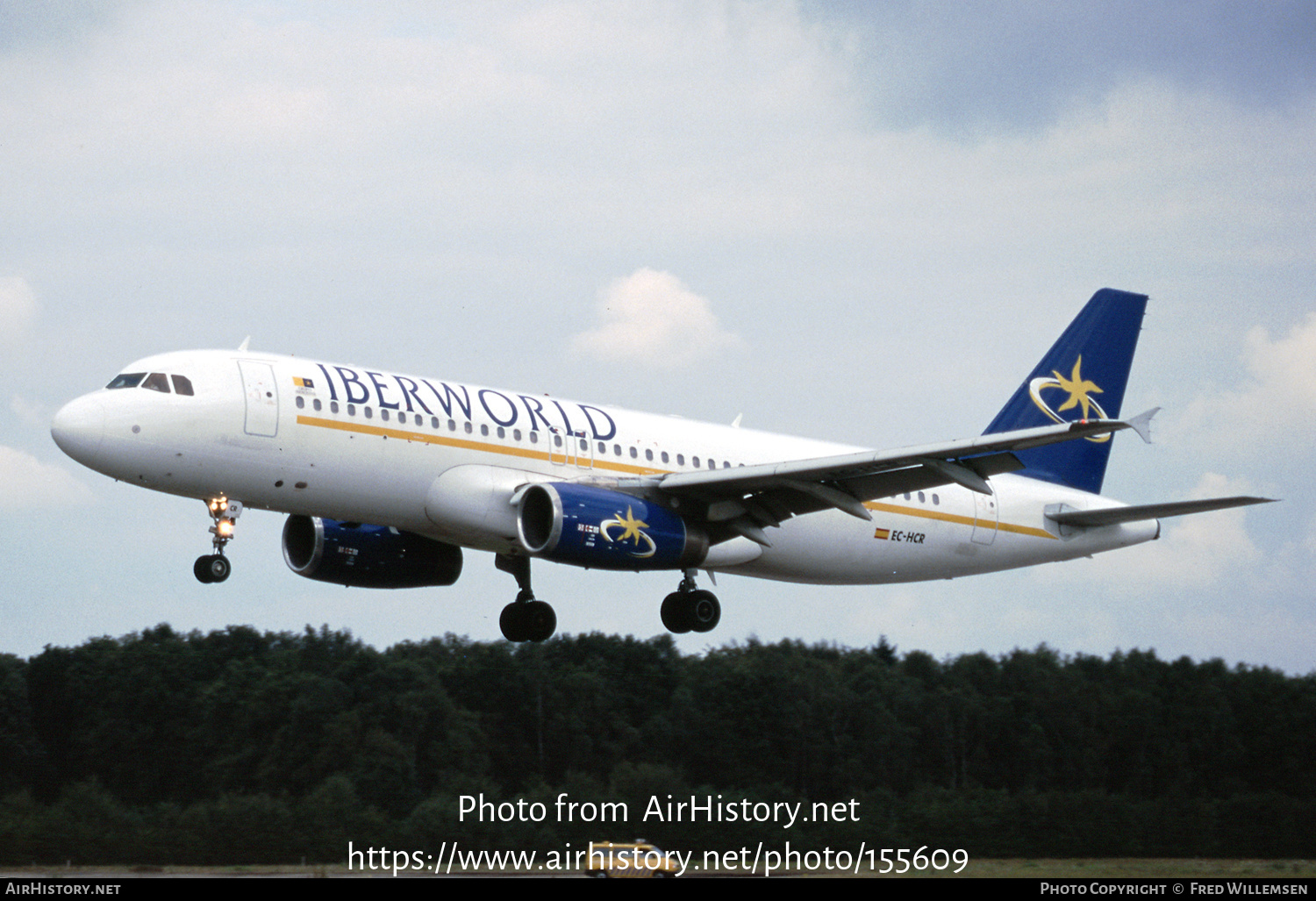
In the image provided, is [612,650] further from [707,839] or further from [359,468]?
[359,468]

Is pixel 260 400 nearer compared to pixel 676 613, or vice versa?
pixel 260 400

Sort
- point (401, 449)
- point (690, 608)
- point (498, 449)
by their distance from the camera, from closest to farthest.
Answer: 1. point (401, 449)
2. point (498, 449)
3. point (690, 608)

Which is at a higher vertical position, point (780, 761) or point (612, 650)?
point (612, 650)

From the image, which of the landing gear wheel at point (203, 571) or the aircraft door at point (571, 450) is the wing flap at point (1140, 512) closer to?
the aircraft door at point (571, 450)

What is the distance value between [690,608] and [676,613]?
14.0 inches

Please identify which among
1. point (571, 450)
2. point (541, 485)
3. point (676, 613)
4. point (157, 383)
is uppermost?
point (157, 383)

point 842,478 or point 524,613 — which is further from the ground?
point 842,478

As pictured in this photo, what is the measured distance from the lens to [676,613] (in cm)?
3512

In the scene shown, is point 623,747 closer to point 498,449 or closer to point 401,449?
point 498,449

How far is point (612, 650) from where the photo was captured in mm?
67062

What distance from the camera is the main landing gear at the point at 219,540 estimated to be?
29.9m

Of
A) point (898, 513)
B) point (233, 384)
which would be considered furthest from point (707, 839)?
point (233, 384)

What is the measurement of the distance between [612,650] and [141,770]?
62.1 ft

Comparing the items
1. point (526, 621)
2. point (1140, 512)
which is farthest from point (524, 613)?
point (1140, 512)
